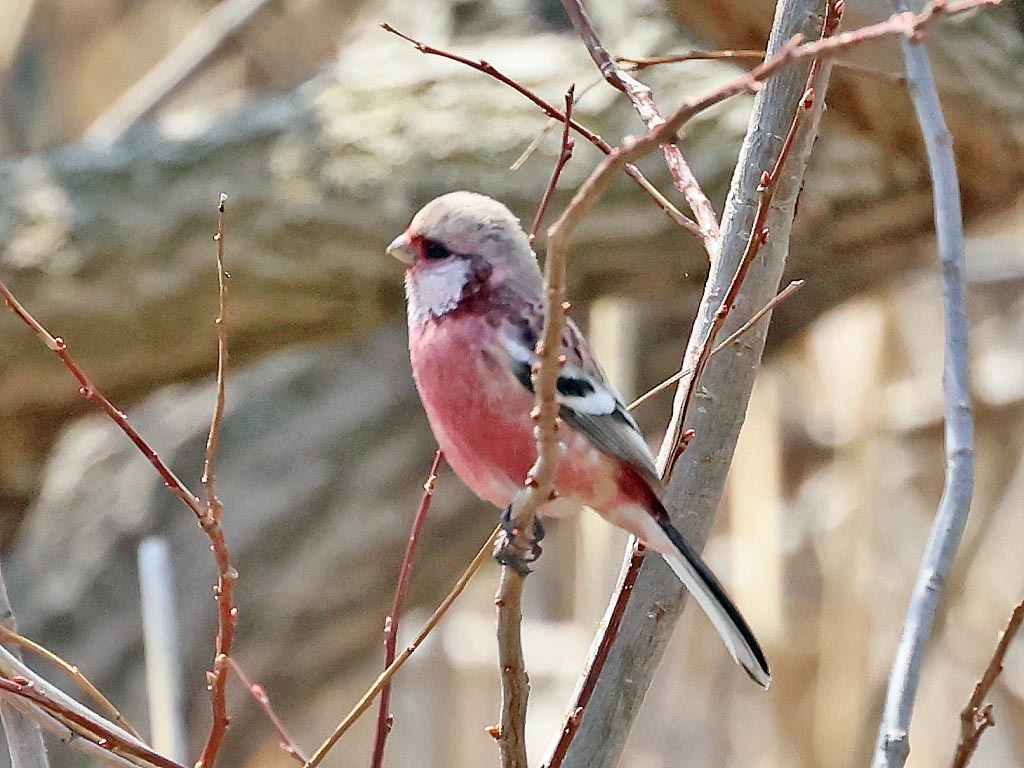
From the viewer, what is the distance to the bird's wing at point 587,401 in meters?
1.71

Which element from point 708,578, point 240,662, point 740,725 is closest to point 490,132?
point 240,662

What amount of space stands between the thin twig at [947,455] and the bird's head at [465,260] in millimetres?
592

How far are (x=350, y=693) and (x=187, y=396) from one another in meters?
1.31

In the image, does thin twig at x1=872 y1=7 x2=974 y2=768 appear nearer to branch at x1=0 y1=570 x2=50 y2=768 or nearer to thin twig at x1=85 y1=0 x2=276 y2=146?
branch at x1=0 y1=570 x2=50 y2=768

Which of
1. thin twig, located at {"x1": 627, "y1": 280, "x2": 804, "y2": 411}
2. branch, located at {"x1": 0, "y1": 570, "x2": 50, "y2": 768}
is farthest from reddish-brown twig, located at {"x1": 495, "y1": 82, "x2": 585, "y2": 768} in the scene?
branch, located at {"x1": 0, "y1": 570, "x2": 50, "y2": 768}

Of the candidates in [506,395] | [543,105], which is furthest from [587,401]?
[543,105]

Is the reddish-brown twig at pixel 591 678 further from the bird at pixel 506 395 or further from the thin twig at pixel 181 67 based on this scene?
the thin twig at pixel 181 67

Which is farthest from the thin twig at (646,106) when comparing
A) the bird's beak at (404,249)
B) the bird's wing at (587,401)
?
the bird's beak at (404,249)

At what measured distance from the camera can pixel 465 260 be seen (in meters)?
1.81

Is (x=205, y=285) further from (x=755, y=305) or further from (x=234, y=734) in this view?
(x=755, y=305)

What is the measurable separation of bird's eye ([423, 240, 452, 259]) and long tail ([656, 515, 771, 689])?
1.49 feet

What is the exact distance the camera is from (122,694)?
3.82 metres

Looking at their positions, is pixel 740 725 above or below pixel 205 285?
below

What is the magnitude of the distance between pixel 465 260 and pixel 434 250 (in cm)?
5
